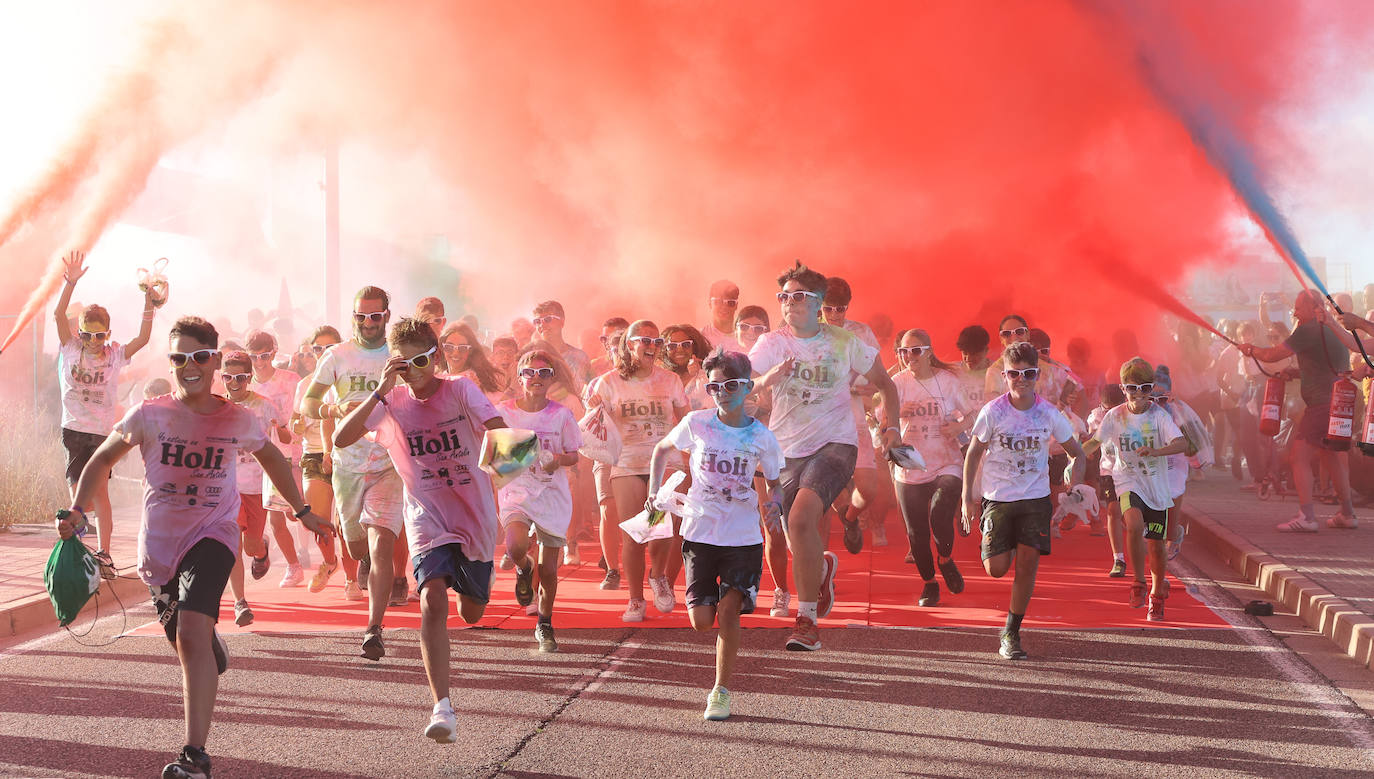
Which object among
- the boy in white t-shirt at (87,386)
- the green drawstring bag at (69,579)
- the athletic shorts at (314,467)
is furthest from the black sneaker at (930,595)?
the boy in white t-shirt at (87,386)

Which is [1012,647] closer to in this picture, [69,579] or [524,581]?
[524,581]

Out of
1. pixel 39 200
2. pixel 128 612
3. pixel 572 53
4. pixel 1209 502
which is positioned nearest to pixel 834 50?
pixel 572 53

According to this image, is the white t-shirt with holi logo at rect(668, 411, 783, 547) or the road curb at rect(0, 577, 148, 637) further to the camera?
the road curb at rect(0, 577, 148, 637)

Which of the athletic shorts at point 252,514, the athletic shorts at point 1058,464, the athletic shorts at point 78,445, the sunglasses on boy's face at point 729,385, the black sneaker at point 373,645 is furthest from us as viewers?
the athletic shorts at point 1058,464

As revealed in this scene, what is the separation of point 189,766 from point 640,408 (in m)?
4.34

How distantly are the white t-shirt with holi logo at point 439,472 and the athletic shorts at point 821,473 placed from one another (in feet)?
6.76

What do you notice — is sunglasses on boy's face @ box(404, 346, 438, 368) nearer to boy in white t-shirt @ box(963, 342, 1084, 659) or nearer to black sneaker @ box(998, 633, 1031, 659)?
boy in white t-shirt @ box(963, 342, 1084, 659)

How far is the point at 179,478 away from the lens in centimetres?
516

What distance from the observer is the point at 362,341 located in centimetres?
760

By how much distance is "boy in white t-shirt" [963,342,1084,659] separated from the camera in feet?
22.9

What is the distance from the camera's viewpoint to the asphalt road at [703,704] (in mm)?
5141

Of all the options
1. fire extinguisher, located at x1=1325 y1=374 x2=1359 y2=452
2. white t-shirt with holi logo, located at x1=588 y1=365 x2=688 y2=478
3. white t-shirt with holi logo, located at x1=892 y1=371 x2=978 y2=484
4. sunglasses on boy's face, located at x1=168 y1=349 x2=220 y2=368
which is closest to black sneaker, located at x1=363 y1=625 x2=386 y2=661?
sunglasses on boy's face, located at x1=168 y1=349 x2=220 y2=368

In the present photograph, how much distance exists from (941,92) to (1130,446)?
38.9ft

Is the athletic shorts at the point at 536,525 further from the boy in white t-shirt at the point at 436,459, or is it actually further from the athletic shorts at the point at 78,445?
the athletic shorts at the point at 78,445
